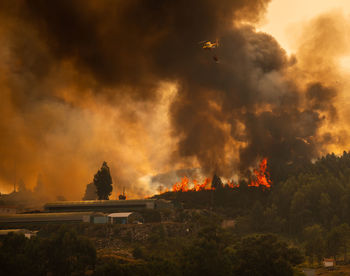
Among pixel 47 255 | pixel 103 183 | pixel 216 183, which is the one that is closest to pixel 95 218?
pixel 103 183

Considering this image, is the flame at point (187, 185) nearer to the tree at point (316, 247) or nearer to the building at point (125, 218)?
the building at point (125, 218)

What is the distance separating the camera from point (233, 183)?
183000 mm

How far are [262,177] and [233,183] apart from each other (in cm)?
1267

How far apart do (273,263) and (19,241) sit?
167 feet

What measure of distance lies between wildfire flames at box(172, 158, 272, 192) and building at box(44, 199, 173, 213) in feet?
101

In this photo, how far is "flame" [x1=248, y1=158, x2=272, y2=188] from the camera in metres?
174

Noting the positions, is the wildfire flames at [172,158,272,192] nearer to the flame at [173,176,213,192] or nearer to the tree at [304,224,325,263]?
the flame at [173,176,213,192]

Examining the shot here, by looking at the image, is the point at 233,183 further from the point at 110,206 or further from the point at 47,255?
the point at 47,255

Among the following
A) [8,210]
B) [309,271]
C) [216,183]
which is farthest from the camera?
[8,210]

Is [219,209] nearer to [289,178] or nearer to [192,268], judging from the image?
[289,178]

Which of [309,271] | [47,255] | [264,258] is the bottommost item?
[309,271]

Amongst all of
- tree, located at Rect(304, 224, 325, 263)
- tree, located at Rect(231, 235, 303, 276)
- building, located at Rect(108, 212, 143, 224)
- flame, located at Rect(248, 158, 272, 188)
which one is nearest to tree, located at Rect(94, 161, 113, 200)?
building, located at Rect(108, 212, 143, 224)

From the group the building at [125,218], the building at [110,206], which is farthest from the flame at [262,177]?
the building at [125,218]

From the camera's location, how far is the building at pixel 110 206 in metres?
154
